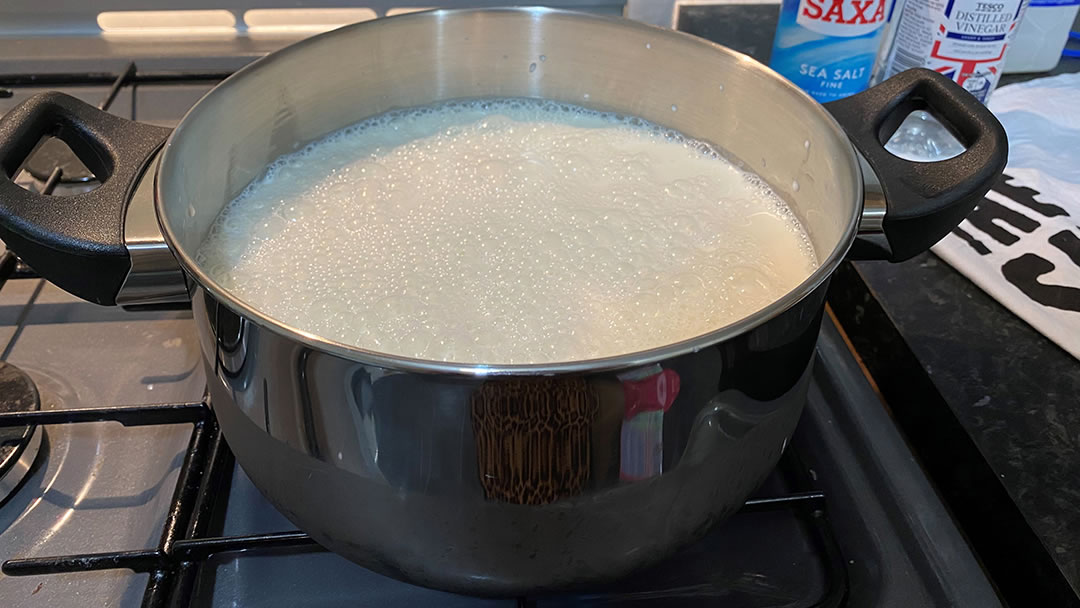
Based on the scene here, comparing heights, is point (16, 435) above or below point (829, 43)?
below

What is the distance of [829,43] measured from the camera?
775mm

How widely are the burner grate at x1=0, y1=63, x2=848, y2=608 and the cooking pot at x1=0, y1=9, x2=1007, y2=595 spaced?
7cm

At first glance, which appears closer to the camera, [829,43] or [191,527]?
[191,527]

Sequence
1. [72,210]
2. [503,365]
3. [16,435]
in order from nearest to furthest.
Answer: [503,365] → [72,210] → [16,435]

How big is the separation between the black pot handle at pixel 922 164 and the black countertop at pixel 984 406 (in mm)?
148

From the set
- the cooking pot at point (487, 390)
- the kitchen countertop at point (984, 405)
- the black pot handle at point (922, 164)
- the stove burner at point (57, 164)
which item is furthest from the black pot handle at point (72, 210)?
the kitchen countertop at point (984, 405)

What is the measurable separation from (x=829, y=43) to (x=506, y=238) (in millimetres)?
394

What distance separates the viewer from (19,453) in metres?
0.53

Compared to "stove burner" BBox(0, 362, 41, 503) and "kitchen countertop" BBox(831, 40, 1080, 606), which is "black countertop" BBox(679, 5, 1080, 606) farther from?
"stove burner" BBox(0, 362, 41, 503)

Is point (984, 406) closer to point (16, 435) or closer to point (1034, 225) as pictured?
point (1034, 225)

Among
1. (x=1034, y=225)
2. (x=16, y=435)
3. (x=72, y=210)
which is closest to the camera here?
(x=72, y=210)

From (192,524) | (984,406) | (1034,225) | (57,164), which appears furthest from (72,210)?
(1034,225)

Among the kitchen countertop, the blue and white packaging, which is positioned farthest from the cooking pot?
the blue and white packaging

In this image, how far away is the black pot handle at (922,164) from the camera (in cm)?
46
